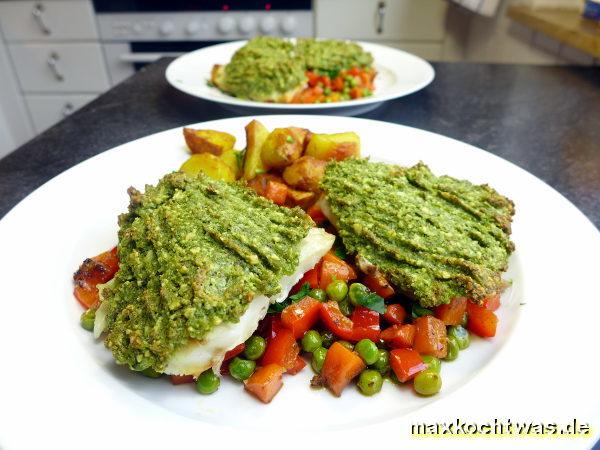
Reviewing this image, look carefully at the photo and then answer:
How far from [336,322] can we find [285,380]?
309 mm

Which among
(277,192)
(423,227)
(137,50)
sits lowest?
(137,50)

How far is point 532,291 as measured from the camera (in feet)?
6.25

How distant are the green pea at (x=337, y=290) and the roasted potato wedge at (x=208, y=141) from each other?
1171 millimetres

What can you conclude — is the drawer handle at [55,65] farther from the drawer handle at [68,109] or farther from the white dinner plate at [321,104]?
the white dinner plate at [321,104]

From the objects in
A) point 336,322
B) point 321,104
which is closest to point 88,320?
point 336,322

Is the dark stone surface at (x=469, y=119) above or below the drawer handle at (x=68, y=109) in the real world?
above

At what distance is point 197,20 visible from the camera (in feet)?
21.3

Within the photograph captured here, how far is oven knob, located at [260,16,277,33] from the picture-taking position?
6.38 m

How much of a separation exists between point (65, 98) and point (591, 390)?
24.8 ft

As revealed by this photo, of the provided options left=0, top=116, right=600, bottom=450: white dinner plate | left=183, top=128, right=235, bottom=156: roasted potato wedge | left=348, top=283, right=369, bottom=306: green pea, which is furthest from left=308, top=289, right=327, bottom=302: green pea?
left=183, top=128, right=235, bottom=156: roasted potato wedge

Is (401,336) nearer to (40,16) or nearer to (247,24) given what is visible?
(247,24)

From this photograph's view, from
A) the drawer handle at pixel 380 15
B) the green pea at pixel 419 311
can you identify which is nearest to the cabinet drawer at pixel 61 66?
the drawer handle at pixel 380 15

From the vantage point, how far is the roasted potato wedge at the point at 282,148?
2566mm

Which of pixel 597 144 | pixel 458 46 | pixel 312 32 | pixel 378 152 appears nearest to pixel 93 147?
pixel 378 152
